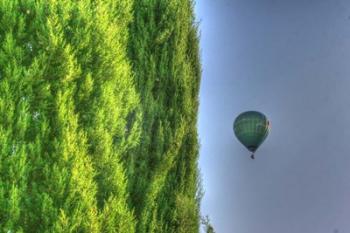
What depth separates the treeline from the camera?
2607 mm

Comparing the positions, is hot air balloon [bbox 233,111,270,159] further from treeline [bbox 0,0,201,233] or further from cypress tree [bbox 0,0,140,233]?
cypress tree [bbox 0,0,140,233]

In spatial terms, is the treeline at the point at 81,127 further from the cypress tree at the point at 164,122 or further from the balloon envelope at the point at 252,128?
the balloon envelope at the point at 252,128

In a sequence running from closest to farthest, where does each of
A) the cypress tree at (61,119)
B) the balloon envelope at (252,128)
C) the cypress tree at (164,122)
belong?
the cypress tree at (61,119) < the cypress tree at (164,122) < the balloon envelope at (252,128)

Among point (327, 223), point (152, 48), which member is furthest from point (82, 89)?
point (327, 223)

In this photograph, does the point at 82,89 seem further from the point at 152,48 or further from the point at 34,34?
the point at 152,48

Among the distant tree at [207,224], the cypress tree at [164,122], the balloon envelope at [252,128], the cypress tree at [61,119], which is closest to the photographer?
the cypress tree at [61,119]

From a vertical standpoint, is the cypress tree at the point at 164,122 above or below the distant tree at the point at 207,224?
above

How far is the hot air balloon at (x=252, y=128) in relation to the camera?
12.3 metres

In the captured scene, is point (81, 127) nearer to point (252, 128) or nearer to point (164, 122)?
point (164, 122)

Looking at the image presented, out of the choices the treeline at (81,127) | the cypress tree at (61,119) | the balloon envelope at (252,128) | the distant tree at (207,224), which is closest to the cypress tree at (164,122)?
the treeline at (81,127)

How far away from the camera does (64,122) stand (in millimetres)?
2777

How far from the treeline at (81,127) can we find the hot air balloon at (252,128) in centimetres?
840

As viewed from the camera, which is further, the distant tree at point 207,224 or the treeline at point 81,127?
the distant tree at point 207,224

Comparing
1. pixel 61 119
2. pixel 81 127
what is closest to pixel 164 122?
pixel 81 127
